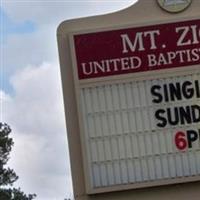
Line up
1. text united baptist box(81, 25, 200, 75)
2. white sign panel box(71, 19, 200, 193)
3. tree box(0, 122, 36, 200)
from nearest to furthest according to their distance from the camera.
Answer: white sign panel box(71, 19, 200, 193)
text united baptist box(81, 25, 200, 75)
tree box(0, 122, 36, 200)

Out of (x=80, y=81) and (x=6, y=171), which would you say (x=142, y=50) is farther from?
(x=6, y=171)

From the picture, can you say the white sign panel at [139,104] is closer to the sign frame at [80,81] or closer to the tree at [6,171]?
the sign frame at [80,81]

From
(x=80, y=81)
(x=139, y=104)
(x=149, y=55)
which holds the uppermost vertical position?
(x=149, y=55)

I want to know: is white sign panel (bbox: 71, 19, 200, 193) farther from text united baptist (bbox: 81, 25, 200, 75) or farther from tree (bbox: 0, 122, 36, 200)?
tree (bbox: 0, 122, 36, 200)

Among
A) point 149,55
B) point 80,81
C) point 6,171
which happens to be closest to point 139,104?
point 149,55

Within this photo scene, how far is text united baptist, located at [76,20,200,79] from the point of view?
1333 centimetres

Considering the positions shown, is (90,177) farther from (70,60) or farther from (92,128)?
(70,60)

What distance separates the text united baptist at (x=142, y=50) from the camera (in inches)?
525

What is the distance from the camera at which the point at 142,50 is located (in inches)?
527

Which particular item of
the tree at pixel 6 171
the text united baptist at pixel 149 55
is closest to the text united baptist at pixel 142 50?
the text united baptist at pixel 149 55

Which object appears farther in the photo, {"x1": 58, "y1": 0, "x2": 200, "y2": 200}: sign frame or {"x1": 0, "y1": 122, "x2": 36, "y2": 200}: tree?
{"x1": 0, "y1": 122, "x2": 36, "y2": 200}: tree

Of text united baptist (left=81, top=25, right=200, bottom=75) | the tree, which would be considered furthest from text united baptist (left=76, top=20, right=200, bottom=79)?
the tree

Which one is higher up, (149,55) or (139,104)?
(149,55)

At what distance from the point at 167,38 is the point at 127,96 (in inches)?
43.5
